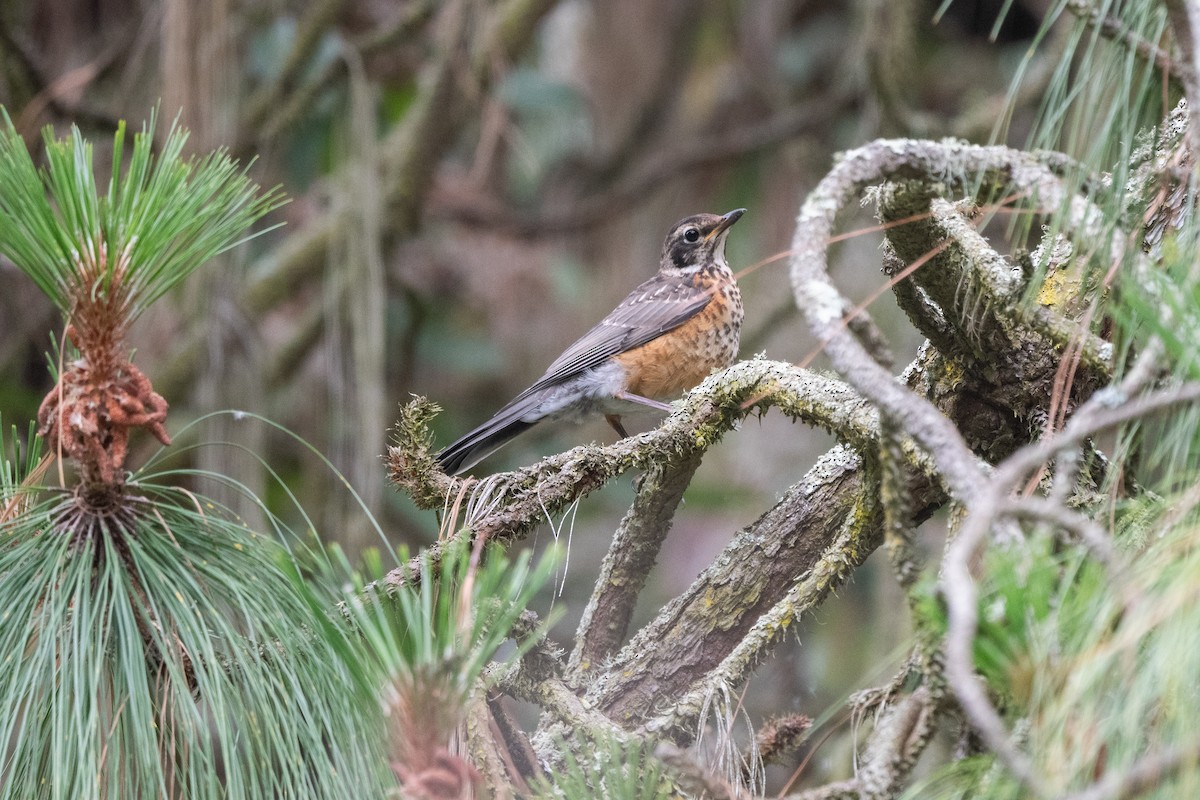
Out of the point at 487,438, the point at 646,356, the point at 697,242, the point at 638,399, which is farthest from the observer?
the point at 697,242

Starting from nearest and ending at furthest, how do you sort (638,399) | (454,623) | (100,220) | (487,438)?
A: (454,623) → (100,220) → (487,438) → (638,399)

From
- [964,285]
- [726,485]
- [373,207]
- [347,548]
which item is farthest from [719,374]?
[726,485]

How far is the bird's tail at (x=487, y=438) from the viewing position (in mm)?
3531

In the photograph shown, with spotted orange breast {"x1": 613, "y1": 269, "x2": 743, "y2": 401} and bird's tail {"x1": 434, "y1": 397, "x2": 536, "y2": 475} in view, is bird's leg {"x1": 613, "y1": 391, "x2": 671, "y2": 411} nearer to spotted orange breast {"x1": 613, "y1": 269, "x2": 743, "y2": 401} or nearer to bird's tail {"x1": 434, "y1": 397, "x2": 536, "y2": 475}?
spotted orange breast {"x1": 613, "y1": 269, "x2": 743, "y2": 401}

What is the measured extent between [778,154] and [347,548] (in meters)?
3.50

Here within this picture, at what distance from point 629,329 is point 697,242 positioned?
69 centimetres

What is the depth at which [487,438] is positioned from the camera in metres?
3.68

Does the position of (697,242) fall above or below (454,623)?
above

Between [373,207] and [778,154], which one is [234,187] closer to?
[373,207]

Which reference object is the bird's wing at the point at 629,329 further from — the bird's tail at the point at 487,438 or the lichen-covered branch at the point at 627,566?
the lichen-covered branch at the point at 627,566

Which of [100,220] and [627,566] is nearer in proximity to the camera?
[100,220]

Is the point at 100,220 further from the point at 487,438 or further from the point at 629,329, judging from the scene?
the point at 629,329

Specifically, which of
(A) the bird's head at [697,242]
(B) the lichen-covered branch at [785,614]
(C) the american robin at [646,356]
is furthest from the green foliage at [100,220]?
(A) the bird's head at [697,242]

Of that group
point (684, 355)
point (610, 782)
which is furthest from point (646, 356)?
point (610, 782)
